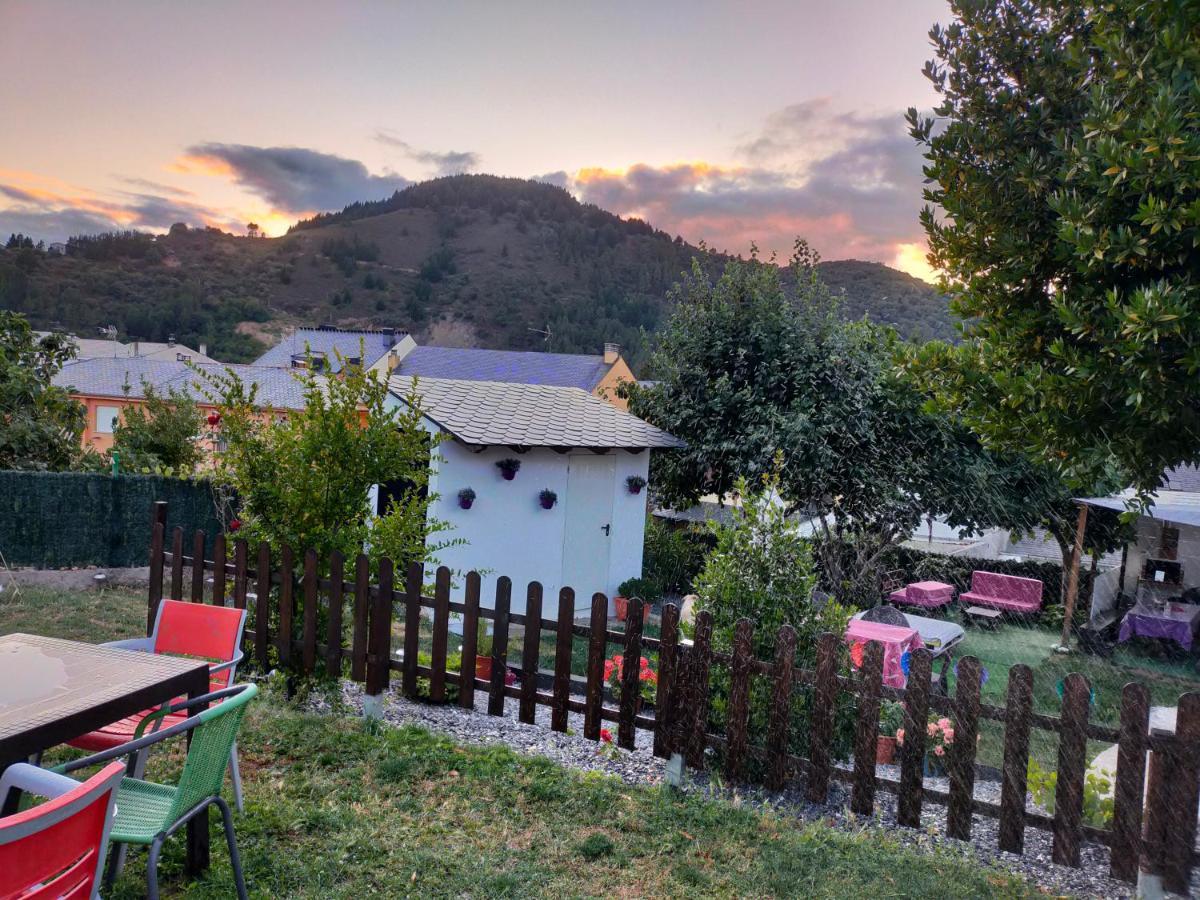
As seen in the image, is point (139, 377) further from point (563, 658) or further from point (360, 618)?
point (563, 658)

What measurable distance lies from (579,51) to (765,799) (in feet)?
41.9

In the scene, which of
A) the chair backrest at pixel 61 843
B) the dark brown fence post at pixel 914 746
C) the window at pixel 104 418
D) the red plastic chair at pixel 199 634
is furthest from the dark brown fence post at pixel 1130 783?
the window at pixel 104 418

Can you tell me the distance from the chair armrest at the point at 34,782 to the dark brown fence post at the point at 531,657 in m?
3.38

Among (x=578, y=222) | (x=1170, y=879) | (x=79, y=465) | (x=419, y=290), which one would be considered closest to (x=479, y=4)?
(x=79, y=465)

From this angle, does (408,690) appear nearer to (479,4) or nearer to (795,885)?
(795,885)

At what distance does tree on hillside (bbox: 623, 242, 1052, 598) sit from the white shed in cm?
138

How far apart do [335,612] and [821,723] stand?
3.70 metres

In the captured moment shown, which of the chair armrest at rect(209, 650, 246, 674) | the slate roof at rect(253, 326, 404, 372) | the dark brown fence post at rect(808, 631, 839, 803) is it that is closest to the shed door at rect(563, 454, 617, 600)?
the dark brown fence post at rect(808, 631, 839, 803)

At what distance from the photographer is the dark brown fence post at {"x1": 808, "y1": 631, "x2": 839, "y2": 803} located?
466cm

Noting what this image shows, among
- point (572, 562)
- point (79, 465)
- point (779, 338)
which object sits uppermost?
point (779, 338)

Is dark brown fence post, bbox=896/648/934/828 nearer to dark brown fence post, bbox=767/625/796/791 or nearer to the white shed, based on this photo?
dark brown fence post, bbox=767/625/796/791

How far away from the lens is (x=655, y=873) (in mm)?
3869

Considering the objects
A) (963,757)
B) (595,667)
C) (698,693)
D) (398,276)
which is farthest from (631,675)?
(398,276)

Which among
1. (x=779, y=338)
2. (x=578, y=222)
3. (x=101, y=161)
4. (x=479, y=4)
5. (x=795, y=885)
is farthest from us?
(x=578, y=222)
